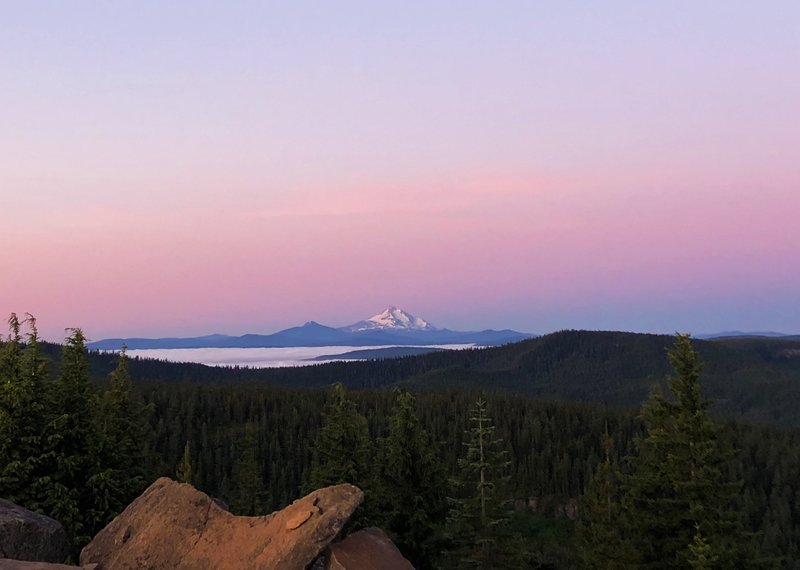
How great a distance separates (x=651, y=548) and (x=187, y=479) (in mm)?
20753

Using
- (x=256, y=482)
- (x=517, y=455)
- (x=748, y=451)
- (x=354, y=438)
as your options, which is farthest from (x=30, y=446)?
(x=748, y=451)

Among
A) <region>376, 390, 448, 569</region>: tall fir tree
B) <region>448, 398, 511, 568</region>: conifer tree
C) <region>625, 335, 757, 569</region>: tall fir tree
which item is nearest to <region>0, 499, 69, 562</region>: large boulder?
<region>448, 398, 511, 568</region>: conifer tree

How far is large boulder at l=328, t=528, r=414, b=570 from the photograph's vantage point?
15.0 m

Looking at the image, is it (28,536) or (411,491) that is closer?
(28,536)

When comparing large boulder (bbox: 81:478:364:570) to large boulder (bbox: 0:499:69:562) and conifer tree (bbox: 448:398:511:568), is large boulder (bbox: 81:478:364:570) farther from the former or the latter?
conifer tree (bbox: 448:398:511:568)

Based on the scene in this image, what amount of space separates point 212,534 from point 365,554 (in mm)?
4071

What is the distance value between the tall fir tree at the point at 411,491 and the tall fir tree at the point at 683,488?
39.1ft

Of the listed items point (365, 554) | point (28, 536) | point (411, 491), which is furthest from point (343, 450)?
point (365, 554)

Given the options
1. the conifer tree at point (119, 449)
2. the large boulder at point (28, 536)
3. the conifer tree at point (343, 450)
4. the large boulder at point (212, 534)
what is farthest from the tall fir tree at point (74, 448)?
the conifer tree at point (343, 450)

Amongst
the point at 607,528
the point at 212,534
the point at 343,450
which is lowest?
the point at 607,528

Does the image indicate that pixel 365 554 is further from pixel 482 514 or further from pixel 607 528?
pixel 607 528

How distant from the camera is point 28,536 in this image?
1755cm

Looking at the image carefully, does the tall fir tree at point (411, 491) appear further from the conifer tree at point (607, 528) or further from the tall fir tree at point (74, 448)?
the tall fir tree at point (74, 448)

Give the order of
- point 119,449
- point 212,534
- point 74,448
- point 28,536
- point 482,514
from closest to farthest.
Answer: point 212,534, point 28,536, point 74,448, point 119,449, point 482,514
